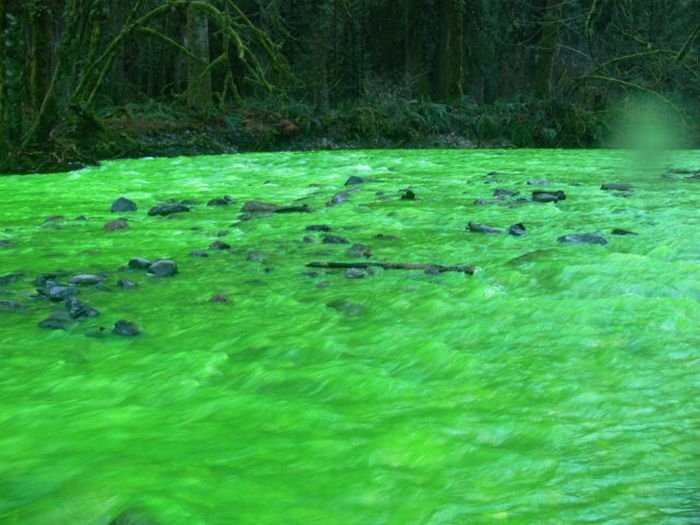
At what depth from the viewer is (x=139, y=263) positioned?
3.55 m

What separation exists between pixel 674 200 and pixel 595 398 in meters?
3.86

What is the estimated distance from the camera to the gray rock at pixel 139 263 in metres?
3.54

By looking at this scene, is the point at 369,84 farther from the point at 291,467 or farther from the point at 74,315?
the point at 291,467

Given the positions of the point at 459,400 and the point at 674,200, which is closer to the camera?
the point at 459,400

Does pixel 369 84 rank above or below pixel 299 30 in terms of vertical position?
below

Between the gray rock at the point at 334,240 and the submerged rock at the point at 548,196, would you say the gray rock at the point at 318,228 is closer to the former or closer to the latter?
the gray rock at the point at 334,240

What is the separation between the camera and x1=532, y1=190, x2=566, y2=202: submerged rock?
17.7ft

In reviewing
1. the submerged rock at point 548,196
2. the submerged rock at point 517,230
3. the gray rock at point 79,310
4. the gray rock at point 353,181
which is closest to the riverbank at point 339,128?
the gray rock at point 353,181

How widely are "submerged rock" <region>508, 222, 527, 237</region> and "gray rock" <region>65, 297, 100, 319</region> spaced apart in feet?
7.15

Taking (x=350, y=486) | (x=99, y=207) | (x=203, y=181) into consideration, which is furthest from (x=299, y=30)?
(x=350, y=486)

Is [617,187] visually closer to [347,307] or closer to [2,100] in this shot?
[347,307]

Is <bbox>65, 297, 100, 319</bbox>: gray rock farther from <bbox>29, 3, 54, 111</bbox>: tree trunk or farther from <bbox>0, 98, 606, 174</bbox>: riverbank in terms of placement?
<bbox>29, 3, 54, 111</bbox>: tree trunk

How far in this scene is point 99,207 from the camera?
235 inches

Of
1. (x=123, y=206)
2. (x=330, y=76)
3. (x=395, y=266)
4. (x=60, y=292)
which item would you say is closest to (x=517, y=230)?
(x=395, y=266)
